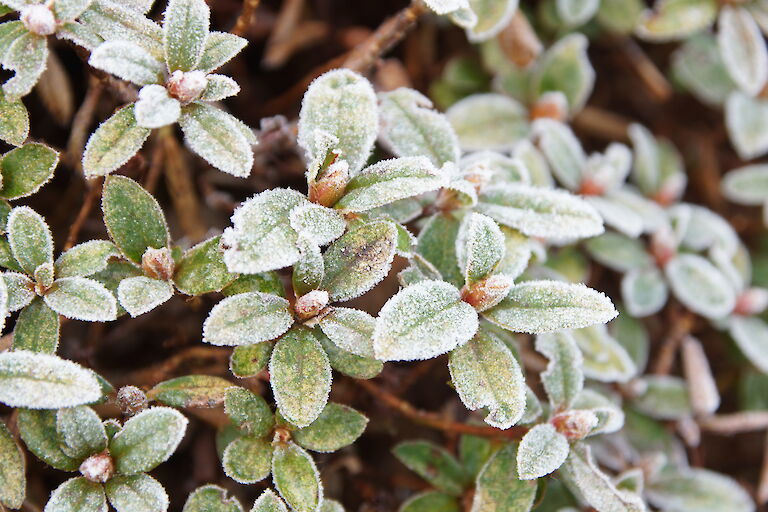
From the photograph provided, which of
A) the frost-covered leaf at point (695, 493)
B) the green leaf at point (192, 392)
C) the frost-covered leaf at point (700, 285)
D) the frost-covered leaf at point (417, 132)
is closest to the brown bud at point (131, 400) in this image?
the green leaf at point (192, 392)

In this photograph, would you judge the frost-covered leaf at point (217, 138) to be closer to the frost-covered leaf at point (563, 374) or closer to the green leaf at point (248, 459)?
the green leaf at point (248, 459)

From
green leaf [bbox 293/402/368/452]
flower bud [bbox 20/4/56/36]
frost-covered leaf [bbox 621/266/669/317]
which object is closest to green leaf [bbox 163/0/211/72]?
flower bud [bbox 20/4/56/36]

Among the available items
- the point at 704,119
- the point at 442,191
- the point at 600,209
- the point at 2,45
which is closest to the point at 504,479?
the point at 442,191

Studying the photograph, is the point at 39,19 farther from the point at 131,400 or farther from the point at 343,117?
the point at 131,400

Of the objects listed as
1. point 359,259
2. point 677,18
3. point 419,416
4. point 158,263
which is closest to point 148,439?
point 158,263

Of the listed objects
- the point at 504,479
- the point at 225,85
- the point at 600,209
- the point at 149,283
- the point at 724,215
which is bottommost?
the point at 724,215

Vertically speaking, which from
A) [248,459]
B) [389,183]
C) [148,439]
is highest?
[389,183]

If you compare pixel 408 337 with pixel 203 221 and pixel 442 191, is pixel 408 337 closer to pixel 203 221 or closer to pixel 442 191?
pixel 442 191
